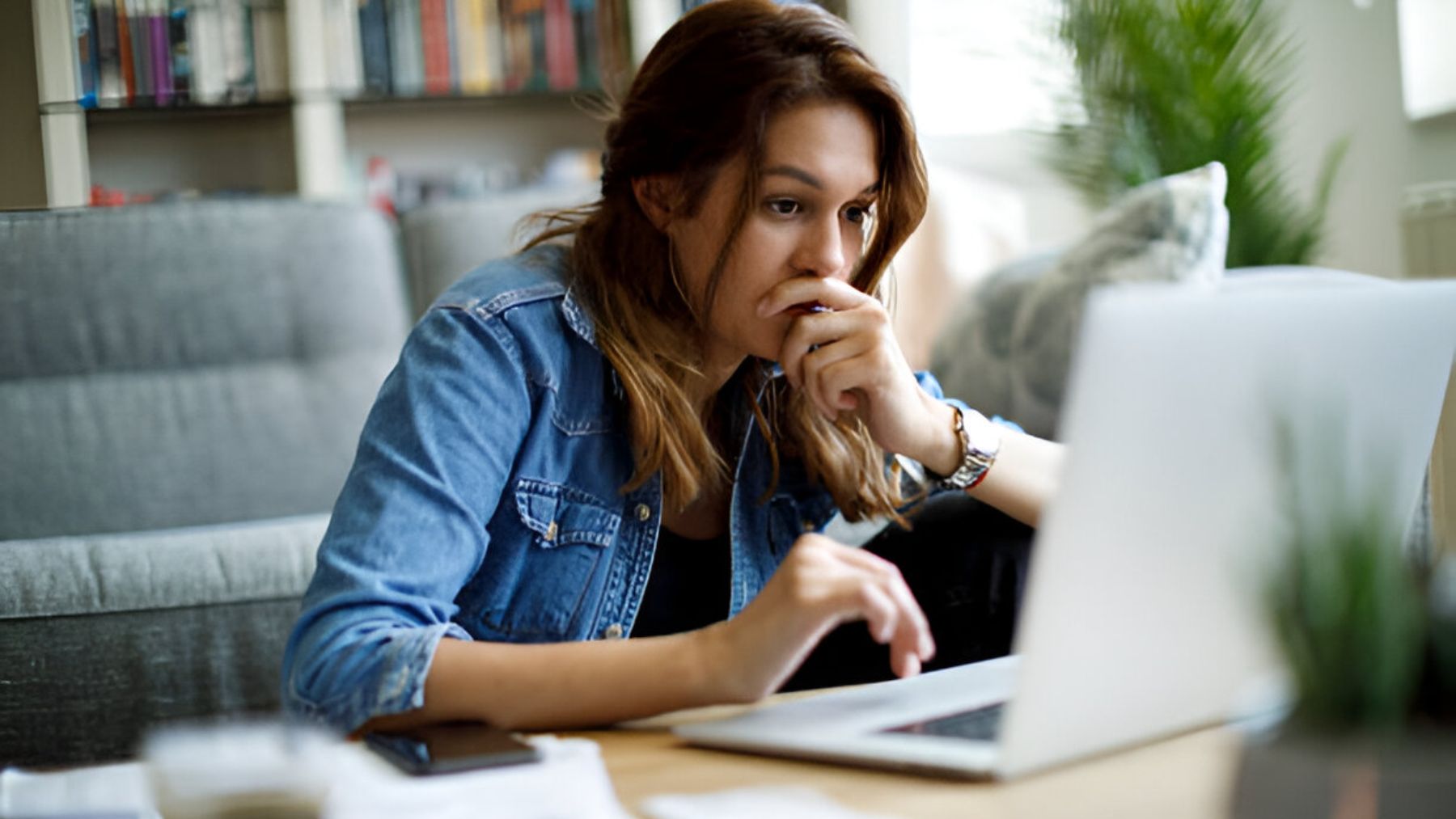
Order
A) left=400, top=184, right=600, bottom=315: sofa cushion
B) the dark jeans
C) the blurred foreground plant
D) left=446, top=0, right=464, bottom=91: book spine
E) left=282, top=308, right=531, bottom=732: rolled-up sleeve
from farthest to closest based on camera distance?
left=446, top=0, right=464, bottom=91: book spine
left=400, top=184, right=600, bottom=315: sofa cushion
the dark jeans
left=282, top=308, right=531, bottom=732: rolled-up sleeve
the blurred foreground plant

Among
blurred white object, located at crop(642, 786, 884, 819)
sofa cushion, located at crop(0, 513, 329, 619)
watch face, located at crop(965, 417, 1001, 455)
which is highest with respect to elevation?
watch face, located at crop(965, 417, 1001, 455)

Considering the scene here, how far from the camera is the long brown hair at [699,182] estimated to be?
1207 mm

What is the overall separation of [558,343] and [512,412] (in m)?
0.09

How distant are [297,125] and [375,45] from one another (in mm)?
283

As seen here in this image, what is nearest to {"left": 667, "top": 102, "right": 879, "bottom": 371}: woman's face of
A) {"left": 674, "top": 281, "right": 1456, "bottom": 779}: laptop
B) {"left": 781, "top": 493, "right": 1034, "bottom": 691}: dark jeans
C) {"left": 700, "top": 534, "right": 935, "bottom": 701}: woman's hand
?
{"left": 781, "top": 493, "right": 1034, "bottom": 691}: dark jeans

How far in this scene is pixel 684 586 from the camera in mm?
1361

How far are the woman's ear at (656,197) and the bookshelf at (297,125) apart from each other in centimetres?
209

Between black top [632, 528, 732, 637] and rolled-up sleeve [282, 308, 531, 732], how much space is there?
252mm

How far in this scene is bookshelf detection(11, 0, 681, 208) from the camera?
320cm

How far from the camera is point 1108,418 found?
0.56m

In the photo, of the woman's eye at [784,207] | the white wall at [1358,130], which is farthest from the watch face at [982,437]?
the white wall at [1358,130]

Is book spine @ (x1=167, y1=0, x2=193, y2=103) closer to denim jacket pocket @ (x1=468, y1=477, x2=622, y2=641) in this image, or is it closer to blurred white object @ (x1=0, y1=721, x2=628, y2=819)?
denim jacket pocket @ (x1=468, y1=477, x2=622, y2=641)

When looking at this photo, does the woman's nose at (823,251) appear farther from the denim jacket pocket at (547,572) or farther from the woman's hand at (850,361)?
the denim jacket pocket at (547,572)

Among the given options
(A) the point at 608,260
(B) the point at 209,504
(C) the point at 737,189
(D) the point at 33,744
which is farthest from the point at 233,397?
(C) the point at 737,189
